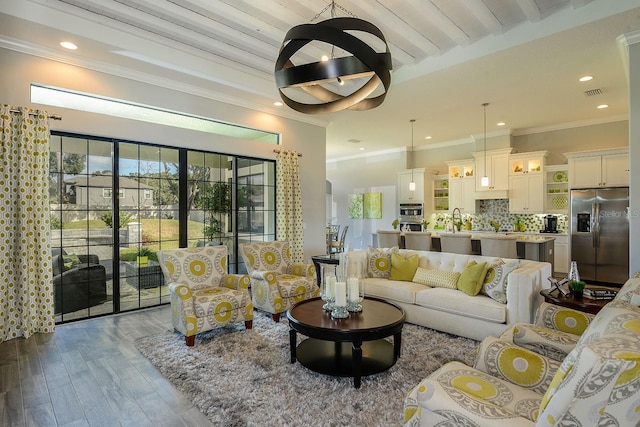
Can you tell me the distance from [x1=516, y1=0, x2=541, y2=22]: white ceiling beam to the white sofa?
2.51 metres

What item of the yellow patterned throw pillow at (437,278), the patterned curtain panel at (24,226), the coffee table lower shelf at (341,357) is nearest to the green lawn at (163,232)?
the patterned curtain panel at (24,226)

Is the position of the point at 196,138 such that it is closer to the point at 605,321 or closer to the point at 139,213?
the point at 139,213

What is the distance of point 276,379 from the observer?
8.80 feet

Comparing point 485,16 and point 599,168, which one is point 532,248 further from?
point 485,16

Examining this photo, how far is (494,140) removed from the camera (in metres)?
7.86

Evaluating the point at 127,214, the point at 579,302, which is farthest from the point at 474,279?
the point at 127,214

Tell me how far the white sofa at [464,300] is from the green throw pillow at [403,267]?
0.09m

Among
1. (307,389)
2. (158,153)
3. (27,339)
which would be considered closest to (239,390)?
(307,389)

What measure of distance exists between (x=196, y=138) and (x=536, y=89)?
509 centimetres

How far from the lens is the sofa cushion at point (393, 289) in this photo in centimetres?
392

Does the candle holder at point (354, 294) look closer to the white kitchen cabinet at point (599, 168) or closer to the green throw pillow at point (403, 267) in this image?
the green throw pillow at point (403, 267)

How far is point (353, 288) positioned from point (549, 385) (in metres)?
1.66

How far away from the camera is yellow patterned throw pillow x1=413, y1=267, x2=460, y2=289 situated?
3896mm

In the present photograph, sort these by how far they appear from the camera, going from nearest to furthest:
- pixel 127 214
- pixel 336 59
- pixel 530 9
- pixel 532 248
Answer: pixel 336 59
pixel 530 9
pixel 127 214
pixel 532 248
